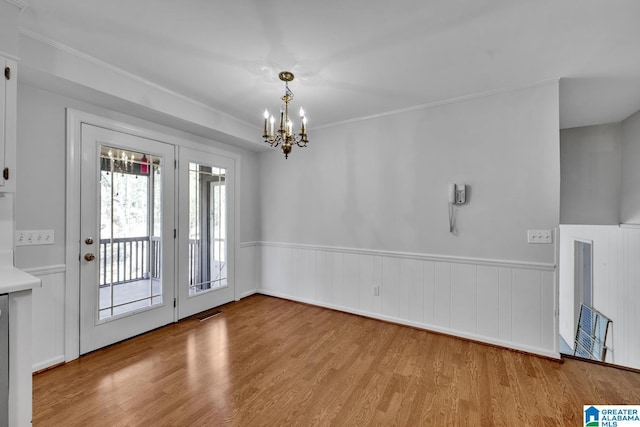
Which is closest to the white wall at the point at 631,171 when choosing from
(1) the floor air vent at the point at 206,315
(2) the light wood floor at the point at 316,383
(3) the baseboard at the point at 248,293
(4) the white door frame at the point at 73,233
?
(2) the light wood floor at the point at 316,383

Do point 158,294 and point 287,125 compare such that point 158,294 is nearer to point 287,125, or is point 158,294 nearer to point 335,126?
point 287,125

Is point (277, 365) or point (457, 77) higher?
point (457, 77)

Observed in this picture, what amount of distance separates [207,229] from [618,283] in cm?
556

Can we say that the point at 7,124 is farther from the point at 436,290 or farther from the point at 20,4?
the point at 436,290

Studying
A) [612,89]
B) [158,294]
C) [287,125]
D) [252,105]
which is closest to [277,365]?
[158,294]

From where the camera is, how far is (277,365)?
242 centimetres

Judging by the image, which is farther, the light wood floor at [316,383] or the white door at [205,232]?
the white door at [205,232]

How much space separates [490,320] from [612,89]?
2583 millimetres

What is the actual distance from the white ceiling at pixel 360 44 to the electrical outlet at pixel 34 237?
150 cm

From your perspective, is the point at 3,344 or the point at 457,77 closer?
the point at 3,344

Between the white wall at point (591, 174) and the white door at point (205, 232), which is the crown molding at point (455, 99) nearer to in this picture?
the white door at point (205, 232)

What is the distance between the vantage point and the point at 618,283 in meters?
3.71

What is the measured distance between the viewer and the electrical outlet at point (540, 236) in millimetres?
2564

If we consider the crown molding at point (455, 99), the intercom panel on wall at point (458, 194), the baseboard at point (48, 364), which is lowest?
the baseboard at point (48, 364)
